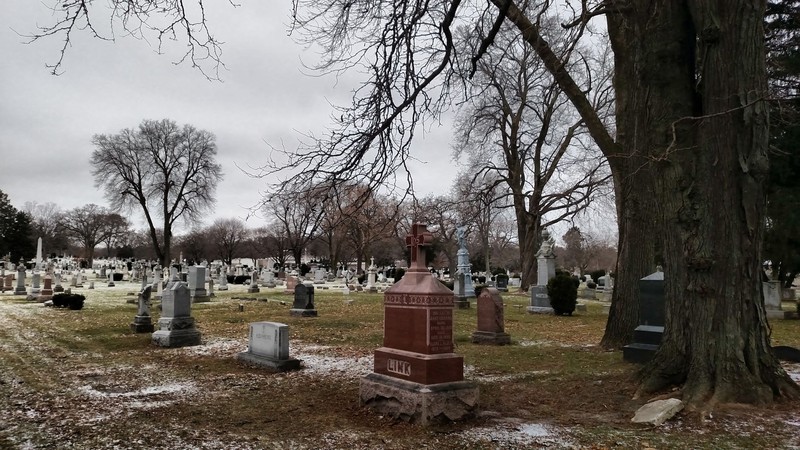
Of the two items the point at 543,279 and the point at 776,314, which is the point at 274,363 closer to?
the point at 543,279

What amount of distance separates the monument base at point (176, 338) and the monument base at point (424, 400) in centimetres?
658

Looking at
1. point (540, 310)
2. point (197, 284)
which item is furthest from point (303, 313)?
point (540, 310)

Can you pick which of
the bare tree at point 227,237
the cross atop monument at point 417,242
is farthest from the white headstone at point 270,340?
the bare tree at point 227,237

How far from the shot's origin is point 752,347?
6086 mm

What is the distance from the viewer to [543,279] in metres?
21.8

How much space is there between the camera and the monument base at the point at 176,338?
11133 mm

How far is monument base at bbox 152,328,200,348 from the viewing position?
11.1 meters

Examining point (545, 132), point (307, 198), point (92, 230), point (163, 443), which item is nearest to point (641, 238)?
point (307, 198)

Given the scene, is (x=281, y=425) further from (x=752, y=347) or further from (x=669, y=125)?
(x=669, y=125)

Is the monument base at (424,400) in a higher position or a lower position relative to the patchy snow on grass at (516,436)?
higher

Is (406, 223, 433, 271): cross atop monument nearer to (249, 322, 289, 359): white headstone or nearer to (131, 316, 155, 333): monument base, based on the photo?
(249, 322, 289, 359): white headstone

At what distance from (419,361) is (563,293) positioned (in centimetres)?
1420

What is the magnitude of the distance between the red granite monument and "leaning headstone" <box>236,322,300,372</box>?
2.87 m

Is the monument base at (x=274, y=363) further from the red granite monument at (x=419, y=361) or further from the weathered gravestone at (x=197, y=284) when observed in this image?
the weathered gravestone at (x=197, y=284)
